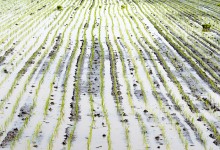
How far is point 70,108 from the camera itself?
24.0ft

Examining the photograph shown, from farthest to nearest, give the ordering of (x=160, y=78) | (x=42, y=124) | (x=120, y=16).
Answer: (x=120, y=16) → (x=160, y=78) → (x=42, y=124)

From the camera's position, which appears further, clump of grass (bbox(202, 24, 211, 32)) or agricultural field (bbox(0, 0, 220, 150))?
clump of grass (bbox(202, 24, 211, 32))

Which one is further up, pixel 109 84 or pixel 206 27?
pixel 109 84

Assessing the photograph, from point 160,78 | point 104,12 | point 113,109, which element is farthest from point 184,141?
point 104,12

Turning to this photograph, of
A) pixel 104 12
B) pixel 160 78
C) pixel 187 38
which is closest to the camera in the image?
pixel 160 78

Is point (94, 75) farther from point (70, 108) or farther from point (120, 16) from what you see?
point (120, 16)

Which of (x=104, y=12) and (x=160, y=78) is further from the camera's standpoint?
(x=104, y=12)

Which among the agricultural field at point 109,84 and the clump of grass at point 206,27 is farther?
the clump of grass at point 206,27

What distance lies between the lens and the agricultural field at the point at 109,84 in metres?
6.27

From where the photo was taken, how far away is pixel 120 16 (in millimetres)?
18188

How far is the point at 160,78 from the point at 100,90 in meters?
1.67

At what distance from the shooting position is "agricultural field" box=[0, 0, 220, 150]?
A: 6.27 m

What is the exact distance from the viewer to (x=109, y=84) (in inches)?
343

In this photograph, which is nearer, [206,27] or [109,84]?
[109,84]
